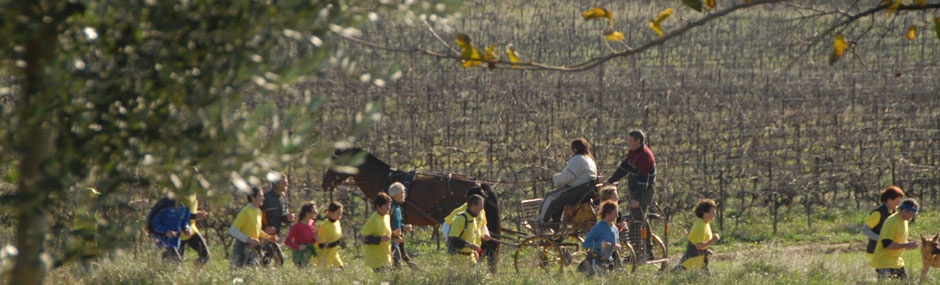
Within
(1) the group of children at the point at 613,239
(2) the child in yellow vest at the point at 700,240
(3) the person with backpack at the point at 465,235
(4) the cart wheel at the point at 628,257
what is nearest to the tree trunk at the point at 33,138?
(3) the person with backpack at the point at 465,235

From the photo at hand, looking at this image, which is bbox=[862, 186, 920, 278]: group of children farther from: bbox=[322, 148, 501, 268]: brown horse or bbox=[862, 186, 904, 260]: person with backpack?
bbox=[322, 148, 501, 268]: brown horse

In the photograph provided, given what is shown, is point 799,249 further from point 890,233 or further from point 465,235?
point 465,235

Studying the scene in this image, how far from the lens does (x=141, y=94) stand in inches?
140

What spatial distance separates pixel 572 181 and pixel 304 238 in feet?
9.14

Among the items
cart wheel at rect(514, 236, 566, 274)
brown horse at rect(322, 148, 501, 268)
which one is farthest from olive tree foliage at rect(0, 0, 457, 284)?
brown horse at rect(322, 148, 501, 268)

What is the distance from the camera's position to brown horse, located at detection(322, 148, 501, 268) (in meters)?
10.8

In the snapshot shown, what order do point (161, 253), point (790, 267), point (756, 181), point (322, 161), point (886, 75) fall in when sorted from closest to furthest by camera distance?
point (322, 161) → point (161, 253) → point (790, 267) → point (756, 181) → point (886, 75)

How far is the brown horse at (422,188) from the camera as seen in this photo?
35.5 feet

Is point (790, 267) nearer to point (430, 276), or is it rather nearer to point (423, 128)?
point (430, 276)

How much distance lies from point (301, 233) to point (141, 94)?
18.3 ft

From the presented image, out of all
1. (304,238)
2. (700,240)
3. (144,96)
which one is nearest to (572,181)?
(700,240)

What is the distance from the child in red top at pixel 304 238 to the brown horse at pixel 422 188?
1.70 metres

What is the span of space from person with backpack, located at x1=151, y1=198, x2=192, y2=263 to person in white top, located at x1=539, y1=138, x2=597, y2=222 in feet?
11.8

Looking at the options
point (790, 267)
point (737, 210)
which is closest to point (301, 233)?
point (790, 267)
